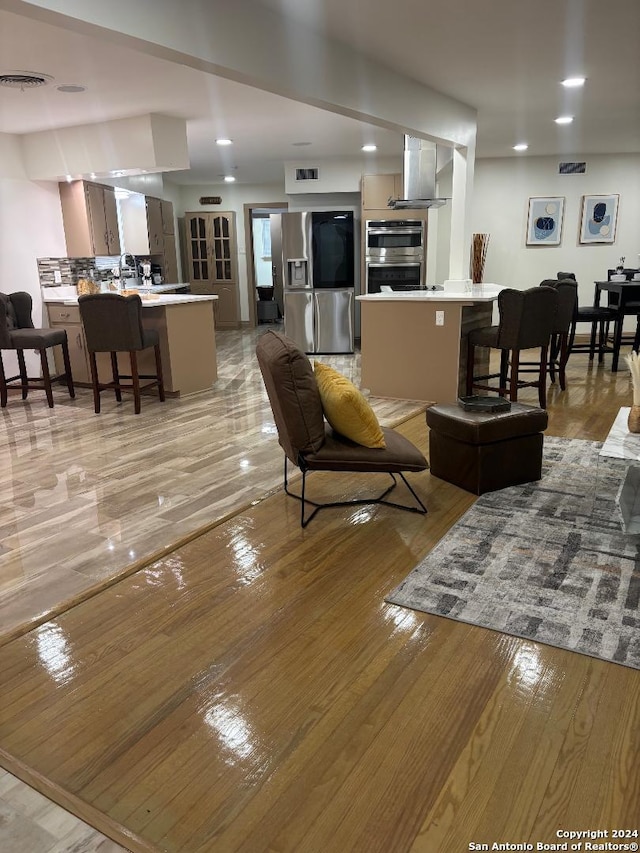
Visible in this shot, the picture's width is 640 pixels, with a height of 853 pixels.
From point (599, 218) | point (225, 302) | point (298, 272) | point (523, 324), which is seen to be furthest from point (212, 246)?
point (523, 324)

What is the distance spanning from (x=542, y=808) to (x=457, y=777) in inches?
8.2

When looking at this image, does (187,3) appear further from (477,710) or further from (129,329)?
(477,710)

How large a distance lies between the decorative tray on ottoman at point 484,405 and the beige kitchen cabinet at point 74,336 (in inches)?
167

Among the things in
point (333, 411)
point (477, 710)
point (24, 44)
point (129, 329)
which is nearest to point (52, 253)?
point (129, 329)

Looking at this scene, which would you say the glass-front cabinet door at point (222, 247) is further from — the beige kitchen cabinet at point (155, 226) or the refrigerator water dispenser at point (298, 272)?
the refrigerator water dispenser at point (298, 272)

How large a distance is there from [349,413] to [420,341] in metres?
2.65

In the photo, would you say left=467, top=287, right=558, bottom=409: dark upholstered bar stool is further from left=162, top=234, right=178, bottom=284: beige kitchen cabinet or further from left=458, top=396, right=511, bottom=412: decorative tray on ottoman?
left=162, top=234, right=178, bottom=284: beige kitchen cabinet

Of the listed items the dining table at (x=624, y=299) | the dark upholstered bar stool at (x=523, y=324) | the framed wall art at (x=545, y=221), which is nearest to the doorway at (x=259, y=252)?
the framed wall art at (x=545, y=221)

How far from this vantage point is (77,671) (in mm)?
2100

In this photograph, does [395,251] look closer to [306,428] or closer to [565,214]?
[565,214]

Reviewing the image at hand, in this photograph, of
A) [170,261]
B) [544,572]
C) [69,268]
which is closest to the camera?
[544,572]

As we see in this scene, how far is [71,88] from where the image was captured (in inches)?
185

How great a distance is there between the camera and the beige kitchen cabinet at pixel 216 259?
11.1m

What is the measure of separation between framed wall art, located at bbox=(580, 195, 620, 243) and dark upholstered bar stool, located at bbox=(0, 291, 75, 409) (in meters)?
7.06
